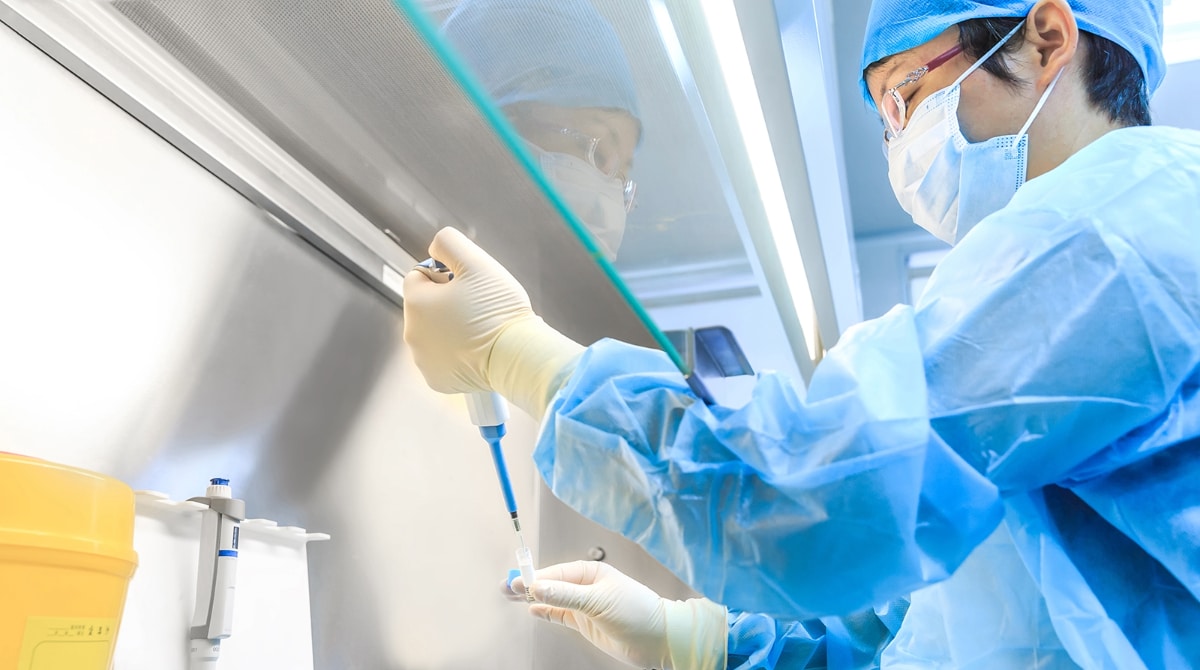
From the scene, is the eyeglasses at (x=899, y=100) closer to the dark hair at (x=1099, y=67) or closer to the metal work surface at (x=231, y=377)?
the dark hair at (x=1099, y=67)

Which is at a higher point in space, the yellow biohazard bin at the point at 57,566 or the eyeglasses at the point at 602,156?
the eyeglasses at the point at 602,156

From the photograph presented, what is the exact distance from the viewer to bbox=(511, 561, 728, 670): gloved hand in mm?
1344

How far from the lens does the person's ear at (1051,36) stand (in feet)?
3.43

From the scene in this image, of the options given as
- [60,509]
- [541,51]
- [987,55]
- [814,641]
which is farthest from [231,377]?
[987,55]

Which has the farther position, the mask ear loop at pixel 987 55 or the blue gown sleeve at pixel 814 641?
the blue gown sleeve at pixel 814 641

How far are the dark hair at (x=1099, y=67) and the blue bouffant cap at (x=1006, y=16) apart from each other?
0.01 m

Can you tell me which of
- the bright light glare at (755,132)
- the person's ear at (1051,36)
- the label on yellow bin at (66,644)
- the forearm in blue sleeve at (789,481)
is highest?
the bright light glare at (755,132)

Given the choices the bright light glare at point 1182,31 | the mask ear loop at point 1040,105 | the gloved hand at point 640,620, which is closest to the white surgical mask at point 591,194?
the mask ear loop at point 1040,105

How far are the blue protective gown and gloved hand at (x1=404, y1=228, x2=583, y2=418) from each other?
0.07m

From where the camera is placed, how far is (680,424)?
74cm

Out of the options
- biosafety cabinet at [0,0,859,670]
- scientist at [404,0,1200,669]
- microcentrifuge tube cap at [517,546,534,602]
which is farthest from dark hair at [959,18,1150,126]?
microcentrifuge tube cap at [517,546,534,602]

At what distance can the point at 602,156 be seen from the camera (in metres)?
0.71

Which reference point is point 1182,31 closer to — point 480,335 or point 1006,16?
point 1006,16

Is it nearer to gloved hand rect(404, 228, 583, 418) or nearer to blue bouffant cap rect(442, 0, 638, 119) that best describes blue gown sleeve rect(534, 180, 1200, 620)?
gloved hand rect(404, 228, 583, 418)
